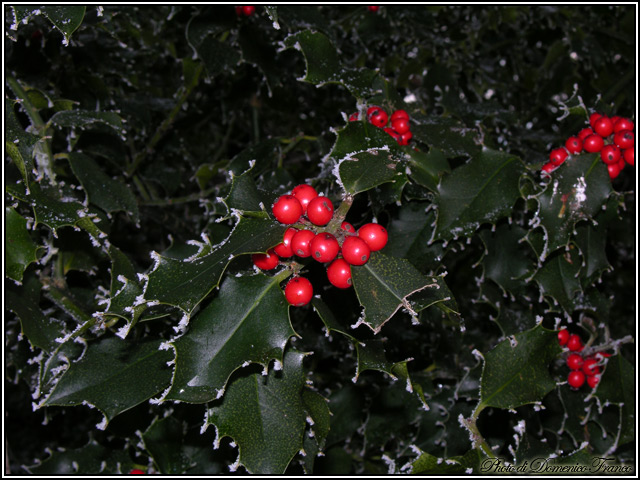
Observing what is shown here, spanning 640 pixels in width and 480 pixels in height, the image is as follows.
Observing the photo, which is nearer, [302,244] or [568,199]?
[302,244]

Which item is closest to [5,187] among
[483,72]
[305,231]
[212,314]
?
[212,314]

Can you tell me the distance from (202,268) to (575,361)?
4.23ft

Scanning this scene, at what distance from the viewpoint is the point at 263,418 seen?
1012 millimetres

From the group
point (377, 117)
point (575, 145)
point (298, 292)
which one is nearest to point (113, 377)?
Answer: point (298, 292)

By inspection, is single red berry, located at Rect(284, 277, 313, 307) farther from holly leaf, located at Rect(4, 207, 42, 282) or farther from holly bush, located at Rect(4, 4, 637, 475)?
holly leaf, located at Rect(4, 207, 42, 282)

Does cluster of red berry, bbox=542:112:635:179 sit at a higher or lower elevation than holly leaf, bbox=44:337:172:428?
higher

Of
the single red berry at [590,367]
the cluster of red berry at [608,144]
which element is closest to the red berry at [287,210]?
the cluster of red berry at [608,144]

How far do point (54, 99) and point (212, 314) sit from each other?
909mm

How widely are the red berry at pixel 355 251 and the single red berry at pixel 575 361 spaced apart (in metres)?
1.05

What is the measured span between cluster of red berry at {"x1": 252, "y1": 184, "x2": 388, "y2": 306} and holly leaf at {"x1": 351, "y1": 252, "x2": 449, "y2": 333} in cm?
2

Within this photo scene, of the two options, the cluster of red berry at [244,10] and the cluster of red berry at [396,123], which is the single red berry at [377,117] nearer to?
the cluster of red berry at [396,123]

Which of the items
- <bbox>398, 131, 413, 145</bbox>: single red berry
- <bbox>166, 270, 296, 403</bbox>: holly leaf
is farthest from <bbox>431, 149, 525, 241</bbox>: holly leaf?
<bbox>166, 270, 296, 403</bbox>: holly leaf

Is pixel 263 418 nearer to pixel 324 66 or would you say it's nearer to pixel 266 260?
pixel 266 260

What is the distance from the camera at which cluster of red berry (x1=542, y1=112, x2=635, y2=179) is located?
4.64 ft
